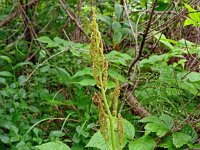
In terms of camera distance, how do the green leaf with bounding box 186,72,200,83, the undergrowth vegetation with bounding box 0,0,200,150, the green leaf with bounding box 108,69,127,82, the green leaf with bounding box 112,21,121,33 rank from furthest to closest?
1. the green leaf with bounding box 112,21,121,33
2. the green leaf with bounding box 108,69,127,82
3. the green leaf with bounding box 186,72,200,83
4. the undergrowth vegetation with bounding box 0,0,200,150

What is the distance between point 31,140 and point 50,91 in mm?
505

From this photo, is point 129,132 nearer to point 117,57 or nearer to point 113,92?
point 113,92

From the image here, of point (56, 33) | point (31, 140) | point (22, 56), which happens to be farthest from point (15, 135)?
point (56, 33)

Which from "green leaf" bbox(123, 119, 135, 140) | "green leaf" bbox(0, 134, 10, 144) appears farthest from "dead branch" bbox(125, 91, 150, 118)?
"green leaf" bbox(0, 134, 10, 144)

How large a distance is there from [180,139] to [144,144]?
13 centimetres

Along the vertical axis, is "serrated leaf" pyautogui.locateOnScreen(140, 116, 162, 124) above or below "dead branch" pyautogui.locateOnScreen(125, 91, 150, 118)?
above

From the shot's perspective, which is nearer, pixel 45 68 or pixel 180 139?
pixel 180 139

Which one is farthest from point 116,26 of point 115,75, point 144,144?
point 144,144

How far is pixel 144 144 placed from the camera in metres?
1.50

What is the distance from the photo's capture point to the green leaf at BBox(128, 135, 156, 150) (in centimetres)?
147

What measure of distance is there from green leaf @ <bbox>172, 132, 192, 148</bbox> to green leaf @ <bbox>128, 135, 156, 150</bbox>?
0.08m

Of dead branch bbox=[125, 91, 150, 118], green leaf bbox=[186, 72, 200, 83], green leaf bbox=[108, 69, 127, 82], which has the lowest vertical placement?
dead branch bbox=[125, 91, 150, 118]

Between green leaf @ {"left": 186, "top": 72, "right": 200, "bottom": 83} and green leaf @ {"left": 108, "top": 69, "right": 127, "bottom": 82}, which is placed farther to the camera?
green leaf @ {"left": 108, "top": 69, "right": 127, "bottom": 82}

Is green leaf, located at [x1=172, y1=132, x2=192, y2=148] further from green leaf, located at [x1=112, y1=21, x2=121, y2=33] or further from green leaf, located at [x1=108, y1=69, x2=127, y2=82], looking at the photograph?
green leaf, located at [x1=112, y1=21, x2=121, y2=33]
